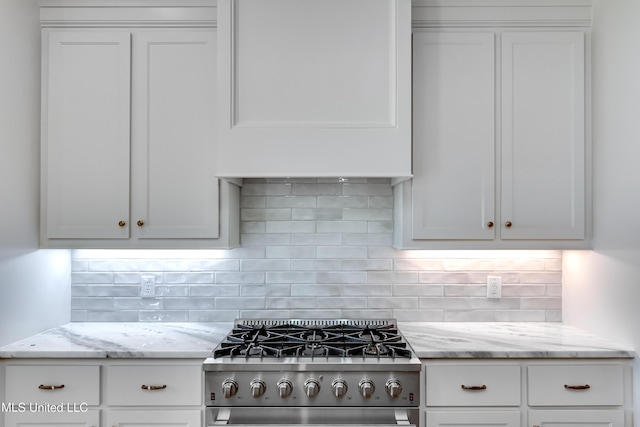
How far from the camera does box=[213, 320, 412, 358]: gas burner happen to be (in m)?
2.05

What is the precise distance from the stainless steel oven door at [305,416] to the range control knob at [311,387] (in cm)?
8

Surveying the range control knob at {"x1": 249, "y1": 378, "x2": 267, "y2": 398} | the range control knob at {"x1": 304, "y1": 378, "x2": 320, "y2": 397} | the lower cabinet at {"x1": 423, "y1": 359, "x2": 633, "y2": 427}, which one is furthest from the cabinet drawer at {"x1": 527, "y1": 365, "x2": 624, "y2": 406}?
the range control knob at {"x1": 249, "y1": 378, "x2": 267, "y2": 398}

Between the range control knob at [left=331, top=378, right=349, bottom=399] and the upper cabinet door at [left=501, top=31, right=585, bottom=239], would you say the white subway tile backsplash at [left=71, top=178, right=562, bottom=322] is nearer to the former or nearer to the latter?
the upper cabinet door at [left=501, top=31, right=585, bottom=239]

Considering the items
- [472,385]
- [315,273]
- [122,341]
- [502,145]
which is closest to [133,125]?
[122,341]

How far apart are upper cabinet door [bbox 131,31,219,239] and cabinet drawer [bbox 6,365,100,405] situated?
2.19 ft

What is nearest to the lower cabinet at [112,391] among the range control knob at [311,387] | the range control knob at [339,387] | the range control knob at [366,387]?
the range control knob at [311,387]

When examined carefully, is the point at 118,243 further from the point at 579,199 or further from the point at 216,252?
the point at 579,199

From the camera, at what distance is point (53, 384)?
82.4 inches

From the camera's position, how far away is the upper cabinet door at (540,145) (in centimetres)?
233

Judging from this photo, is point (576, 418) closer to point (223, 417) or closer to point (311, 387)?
point (311, 387)

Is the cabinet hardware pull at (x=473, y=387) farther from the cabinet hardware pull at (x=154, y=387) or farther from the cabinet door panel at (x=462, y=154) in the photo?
the cabinet hardware pull at (x=154, y=387)

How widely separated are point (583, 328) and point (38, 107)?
2835 millimetres

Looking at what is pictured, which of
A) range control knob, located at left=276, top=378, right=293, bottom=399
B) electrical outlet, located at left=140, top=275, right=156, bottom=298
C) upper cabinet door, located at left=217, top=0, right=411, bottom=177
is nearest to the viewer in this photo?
range control knob, located at left=276, top=378, right=293, bottom=399

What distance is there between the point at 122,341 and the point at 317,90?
144 cm
